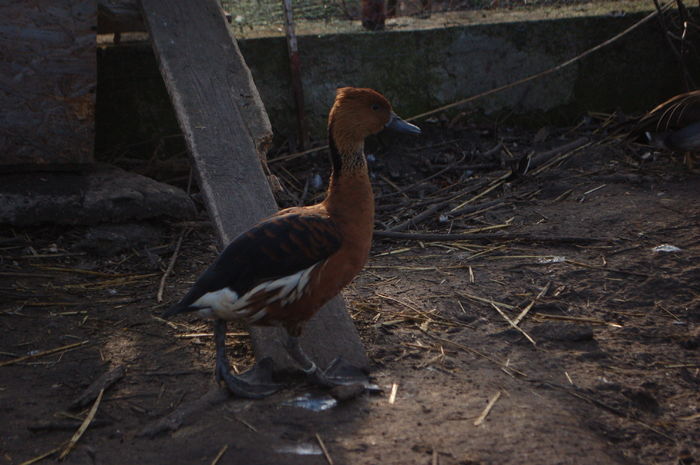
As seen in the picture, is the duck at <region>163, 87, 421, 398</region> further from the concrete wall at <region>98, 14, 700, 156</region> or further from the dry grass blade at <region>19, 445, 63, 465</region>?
the concrete wall at <region>98, 14, 700, 156</region>

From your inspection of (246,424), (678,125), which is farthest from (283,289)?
(678,125)

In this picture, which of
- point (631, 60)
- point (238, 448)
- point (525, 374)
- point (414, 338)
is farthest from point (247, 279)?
point (631, 60)

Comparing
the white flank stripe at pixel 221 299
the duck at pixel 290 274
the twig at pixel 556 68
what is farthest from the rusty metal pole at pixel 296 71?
the white flank stripe at pixel 221 299

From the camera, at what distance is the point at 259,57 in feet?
19.6

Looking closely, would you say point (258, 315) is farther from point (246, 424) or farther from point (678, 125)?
point (678, 125)

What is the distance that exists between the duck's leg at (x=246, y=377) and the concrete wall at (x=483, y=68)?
3.17 m

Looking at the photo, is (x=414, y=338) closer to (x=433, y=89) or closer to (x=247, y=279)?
(x=247, y=279)

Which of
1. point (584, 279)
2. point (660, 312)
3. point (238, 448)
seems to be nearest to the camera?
point (238, 448)

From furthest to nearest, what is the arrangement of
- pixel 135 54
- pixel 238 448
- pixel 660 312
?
pixel 135 54 < pixel 660 312 < pixel 238 448

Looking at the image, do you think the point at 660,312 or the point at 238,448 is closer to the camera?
the point at 238,448

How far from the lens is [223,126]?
4406 millimetres

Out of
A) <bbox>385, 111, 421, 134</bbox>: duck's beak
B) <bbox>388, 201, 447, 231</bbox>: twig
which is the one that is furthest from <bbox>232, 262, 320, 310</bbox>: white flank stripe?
<bbox>388, 201, 447, 231</bbox>: twig

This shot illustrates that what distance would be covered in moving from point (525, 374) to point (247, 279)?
1.28 metres

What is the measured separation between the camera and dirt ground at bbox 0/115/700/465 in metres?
2.76
